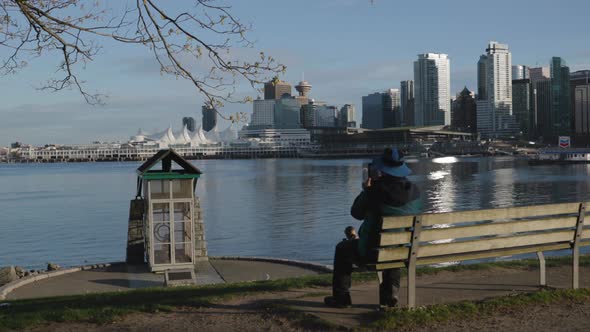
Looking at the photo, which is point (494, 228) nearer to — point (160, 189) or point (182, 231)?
point (160, 189)

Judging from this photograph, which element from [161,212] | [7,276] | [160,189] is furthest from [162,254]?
[7,276]

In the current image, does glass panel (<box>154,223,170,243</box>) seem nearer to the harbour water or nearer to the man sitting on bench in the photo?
the man sitting on bench

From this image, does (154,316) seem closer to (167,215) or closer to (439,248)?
(439,248)

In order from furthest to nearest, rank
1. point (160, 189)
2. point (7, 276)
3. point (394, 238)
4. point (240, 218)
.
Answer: point (240, 218)
point (7, 276)
point (160, 189)
point (394, 238)

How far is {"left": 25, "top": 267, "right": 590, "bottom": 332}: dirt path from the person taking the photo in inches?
236

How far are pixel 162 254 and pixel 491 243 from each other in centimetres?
680

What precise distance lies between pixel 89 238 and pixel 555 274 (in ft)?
72.1

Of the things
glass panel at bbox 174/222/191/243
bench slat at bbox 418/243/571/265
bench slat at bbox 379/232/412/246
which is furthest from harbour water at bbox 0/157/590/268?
bench slat at bbox 379/232/412/246

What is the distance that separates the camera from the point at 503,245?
684cm

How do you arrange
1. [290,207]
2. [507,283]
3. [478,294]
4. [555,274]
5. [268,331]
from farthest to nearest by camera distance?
[290,207] < [555,274] < [507,283] < [478,294] < [268,331]

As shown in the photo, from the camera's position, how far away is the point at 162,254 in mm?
12250

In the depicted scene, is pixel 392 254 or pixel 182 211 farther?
pixel 182 211

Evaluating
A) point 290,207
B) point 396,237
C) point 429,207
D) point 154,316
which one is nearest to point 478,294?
point 396,237

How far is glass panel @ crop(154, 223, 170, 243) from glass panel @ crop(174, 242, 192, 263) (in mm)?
227
